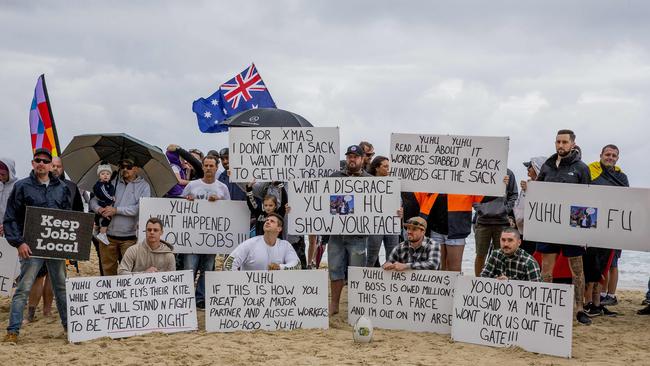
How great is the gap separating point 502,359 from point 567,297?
903 mm

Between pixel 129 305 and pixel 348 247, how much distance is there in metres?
2.59

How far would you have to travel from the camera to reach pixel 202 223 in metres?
10.5

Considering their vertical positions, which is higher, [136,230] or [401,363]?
[136,230]

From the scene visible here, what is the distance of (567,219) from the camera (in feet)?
31.4

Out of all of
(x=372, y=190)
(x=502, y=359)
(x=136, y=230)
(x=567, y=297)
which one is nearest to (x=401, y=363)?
(x=502, y=359)

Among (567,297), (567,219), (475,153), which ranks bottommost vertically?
(567,297)

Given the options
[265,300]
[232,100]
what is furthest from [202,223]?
[232,100]

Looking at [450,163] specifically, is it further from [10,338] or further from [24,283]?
[10,338]

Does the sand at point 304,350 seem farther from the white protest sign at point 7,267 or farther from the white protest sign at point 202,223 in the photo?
the white protest sign at point 202,223

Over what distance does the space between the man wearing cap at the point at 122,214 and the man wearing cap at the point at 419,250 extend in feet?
10.4

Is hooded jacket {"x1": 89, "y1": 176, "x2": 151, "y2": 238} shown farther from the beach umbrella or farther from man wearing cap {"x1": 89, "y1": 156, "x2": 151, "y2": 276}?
the beach umbrella

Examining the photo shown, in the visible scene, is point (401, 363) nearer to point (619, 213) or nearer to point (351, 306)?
point (351, 306)

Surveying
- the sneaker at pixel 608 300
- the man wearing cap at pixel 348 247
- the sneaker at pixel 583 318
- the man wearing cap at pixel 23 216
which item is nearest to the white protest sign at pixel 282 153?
the man wearing cap at pixel 348 247

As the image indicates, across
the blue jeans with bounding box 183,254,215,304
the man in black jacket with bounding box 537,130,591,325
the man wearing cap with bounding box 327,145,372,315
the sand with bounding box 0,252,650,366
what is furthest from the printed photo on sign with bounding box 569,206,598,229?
the blue jeans with bounding box 183,254,215,304
